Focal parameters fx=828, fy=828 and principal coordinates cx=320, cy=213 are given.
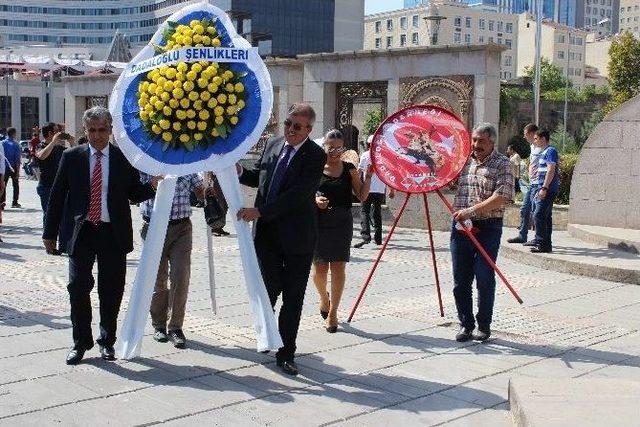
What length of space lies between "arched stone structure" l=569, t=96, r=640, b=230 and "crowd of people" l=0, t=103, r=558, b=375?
698 cm

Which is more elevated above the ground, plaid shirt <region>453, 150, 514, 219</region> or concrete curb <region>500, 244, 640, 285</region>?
plaid shirt <region>453, 150, 514, 219</region>

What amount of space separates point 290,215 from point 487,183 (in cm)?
186

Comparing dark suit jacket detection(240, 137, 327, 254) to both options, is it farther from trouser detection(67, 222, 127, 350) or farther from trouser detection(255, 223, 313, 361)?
trouser detection(67, 222, 127, 350)

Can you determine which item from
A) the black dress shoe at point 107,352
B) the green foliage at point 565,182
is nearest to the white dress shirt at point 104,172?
the black dress shoe at point 107,352

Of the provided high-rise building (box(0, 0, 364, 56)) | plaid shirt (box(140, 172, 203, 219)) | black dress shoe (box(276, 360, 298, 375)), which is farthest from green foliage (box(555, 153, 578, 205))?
high-rise building (box(0, 0, 364, 56))

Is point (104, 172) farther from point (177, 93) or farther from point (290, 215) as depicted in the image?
point (290, 215)

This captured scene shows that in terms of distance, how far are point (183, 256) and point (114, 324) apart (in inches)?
31.4

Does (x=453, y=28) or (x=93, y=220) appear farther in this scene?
(x=453, y=28)

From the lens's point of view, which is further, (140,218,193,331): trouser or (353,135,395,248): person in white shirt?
(353,135,395,248): person in white shirt

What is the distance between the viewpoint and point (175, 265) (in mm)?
6703

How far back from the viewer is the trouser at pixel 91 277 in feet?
19.9

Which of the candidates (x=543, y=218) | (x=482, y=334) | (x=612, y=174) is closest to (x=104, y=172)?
(x=482, y=334)

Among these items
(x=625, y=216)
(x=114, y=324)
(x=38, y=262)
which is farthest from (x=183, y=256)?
(x=625, y=216)

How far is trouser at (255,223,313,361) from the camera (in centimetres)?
602
